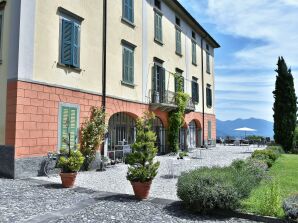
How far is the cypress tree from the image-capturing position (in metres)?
25.9

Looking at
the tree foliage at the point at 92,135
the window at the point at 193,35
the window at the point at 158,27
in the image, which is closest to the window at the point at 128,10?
the window at the point at 158,27

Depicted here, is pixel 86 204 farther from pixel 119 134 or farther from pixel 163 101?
pixel 163 101

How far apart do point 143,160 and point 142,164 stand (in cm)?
11

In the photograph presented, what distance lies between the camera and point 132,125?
55.0 ft

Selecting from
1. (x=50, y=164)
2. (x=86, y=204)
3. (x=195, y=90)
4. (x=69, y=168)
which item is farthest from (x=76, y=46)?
(x=195, y=90)

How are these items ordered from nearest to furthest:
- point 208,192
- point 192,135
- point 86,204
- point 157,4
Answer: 1. point 208,192
2. point 86,204
3. point 157,4
4. point 192,135

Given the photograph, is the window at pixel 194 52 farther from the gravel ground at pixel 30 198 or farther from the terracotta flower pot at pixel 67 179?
the gravel ground at pixel 30 198

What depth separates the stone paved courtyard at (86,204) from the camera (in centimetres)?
582

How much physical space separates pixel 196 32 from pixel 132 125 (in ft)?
41.4

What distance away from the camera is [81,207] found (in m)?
6.52

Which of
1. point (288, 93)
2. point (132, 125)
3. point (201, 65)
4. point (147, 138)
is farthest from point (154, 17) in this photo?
point (288, 93)

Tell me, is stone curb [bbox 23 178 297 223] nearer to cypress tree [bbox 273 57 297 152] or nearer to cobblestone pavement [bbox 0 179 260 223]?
cobblestone pavement [bbox 0 179 260 223]

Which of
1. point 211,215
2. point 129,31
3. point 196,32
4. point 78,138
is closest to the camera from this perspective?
point 211,215

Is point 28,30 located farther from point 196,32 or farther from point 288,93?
point 288,93
